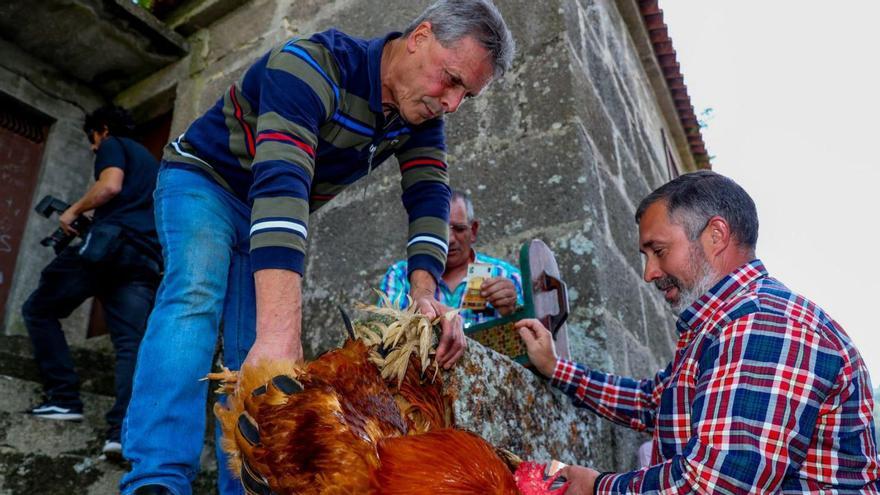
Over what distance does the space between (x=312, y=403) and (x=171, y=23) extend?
510 centimetres

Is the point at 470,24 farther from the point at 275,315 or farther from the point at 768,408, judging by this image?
the point at 768,408

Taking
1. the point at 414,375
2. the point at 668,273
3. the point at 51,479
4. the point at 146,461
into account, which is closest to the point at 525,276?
the point at 668,273

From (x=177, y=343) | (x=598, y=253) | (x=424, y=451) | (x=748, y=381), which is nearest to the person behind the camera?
(x=424, y=451)

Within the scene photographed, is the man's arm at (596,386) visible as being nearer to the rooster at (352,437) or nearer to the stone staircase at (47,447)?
the rooster at (352,437)

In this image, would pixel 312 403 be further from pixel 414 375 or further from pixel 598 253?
pixel 598 253

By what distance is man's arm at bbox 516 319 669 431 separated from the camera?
2.40 meters

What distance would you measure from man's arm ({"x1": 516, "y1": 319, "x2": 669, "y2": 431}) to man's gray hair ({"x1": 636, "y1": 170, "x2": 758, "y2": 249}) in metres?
0.63

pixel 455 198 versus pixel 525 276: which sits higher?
pixel 455 198

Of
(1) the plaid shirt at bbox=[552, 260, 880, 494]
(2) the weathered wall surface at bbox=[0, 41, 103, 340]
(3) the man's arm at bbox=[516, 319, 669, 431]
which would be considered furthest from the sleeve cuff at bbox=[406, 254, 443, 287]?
(2) the weathered wall surface at bbox=[0, 41, 103, 340]

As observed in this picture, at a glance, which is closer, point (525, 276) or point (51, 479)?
point (525, 276)

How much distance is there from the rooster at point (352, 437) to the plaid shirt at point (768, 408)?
1.26 ft

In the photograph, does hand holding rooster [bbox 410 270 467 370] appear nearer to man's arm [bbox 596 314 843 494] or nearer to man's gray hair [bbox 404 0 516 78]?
man's arm [bbox 596 314 843 494]

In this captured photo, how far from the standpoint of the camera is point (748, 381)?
5.18 feet

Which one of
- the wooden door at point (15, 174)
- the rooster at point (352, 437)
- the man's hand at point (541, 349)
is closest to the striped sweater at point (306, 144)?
the rooster at point (352, 437)
